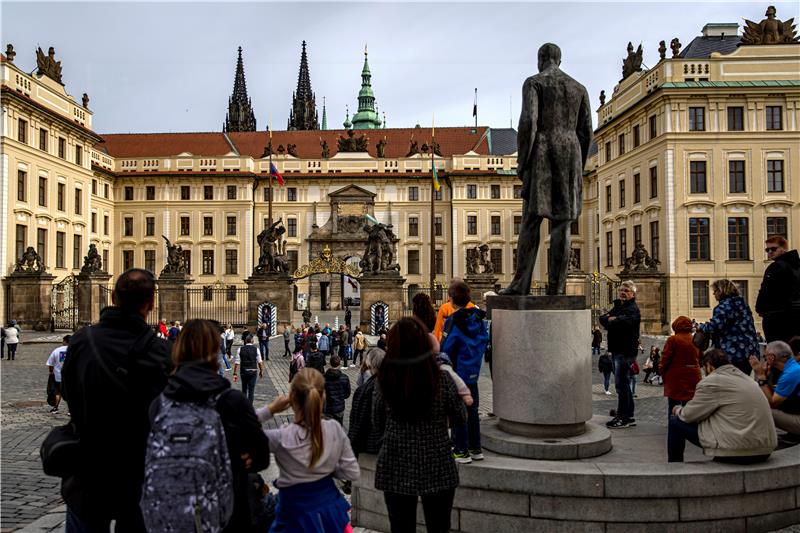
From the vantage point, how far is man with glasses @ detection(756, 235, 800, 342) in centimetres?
667

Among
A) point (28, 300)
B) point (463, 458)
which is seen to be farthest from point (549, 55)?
point (28, 300)

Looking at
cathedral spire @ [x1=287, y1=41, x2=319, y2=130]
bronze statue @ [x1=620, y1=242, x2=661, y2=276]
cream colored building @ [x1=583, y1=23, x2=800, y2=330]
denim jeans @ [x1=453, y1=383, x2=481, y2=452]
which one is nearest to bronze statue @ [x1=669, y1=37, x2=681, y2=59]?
cream colored building @ [x1=583, y1=23, x2=800, y2=330]

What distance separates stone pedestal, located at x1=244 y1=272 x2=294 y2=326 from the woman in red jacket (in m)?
22.4

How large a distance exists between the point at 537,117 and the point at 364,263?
21.4 metres

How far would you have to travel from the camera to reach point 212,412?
2.76 metres

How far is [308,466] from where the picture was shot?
319 centimetres

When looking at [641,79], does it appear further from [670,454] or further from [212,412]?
[212,412]

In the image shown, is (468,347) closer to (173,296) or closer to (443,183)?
Answer: (173,296)

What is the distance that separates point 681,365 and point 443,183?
155 ft

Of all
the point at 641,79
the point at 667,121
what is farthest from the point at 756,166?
the point at 641,79

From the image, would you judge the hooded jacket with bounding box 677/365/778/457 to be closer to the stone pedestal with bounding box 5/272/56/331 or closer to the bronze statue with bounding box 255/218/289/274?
the bronze statue with bounding box 255/218/289/274

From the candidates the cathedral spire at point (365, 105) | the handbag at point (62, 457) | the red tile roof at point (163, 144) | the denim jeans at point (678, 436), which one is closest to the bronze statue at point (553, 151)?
the denim jeans at point (678, 436)

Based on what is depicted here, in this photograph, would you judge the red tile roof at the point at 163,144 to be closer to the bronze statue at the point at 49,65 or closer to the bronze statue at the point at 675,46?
the bronze statue at the point at 49,65

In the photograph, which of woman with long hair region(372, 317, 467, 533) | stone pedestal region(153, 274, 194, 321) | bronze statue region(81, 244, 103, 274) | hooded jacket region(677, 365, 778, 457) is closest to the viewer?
woman with long hair region(372, 317, 467, 533)
